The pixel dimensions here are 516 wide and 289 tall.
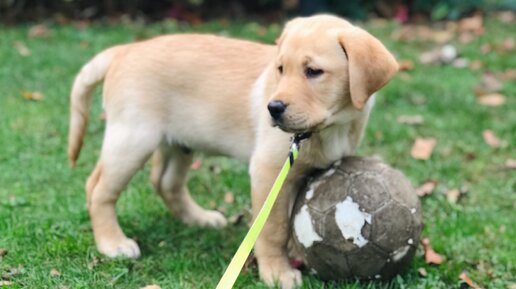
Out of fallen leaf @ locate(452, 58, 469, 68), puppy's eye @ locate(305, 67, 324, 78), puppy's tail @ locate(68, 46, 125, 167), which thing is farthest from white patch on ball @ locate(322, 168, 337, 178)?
fallen leaf @ locate(452, 58, 469, 68)

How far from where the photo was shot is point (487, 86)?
7152mm

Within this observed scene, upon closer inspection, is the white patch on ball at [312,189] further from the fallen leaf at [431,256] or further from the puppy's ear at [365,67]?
the fallen leaf at [431,256]

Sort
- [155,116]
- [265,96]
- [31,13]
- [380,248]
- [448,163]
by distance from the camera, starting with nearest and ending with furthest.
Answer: [380,248] < [265,96] < [155,116] < [448,163] < [31,13]

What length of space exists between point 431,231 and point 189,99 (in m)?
1.58

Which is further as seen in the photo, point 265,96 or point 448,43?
point 448,43

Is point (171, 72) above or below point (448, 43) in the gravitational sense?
above

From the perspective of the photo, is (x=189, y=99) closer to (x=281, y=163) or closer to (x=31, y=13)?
(x=281, y=163)

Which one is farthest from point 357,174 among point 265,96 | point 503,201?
point 503,201

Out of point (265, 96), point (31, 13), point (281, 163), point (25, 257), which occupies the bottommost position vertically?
point (31, 13)

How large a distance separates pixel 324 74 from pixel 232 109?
2.60ft

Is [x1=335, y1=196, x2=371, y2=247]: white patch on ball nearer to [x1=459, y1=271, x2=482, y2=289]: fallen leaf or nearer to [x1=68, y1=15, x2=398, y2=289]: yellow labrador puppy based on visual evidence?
[x1=68, y1=15, x2=398, y2=289]: yellow labrador puppy

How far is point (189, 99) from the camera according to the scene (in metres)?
4.08

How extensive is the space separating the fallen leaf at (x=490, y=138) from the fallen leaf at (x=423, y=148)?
0.41 metres

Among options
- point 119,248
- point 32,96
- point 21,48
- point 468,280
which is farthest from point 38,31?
point 468,280
